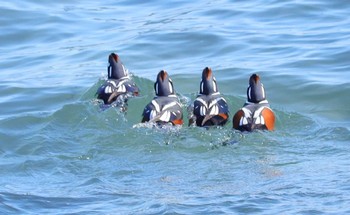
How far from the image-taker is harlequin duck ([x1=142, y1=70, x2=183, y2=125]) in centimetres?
1274

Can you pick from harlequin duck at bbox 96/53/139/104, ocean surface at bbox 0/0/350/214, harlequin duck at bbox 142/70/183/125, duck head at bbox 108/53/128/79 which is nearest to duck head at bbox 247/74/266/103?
ocean surface at bbox 0/0/350/214

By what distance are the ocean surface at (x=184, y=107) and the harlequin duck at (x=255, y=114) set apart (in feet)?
0.50

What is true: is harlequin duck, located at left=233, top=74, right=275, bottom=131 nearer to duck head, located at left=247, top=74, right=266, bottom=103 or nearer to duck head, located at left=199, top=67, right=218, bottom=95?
duck head, located at left=247, top=74, right=266, bottom=103

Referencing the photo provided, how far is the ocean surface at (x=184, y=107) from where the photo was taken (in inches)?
408

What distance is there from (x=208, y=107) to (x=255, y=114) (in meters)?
0.76

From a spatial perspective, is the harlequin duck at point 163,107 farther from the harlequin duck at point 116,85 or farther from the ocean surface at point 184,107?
the harlequin duck at point 116,85

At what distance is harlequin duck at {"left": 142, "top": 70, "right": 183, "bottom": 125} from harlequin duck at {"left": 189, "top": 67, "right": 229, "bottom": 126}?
25 centimetres

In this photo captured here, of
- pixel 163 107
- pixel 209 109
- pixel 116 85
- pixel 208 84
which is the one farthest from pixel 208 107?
pixel 116 85

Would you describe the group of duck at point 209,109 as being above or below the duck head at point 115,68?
below

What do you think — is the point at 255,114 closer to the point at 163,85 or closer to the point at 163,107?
the point at 163,107

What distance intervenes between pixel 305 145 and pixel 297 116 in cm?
167

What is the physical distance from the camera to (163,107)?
42.1 ft

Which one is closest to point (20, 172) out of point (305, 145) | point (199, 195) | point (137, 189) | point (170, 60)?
point (137, 189)

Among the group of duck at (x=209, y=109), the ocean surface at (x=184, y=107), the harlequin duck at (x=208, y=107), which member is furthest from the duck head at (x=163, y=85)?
the ocean surface at (x=184, y=107)
